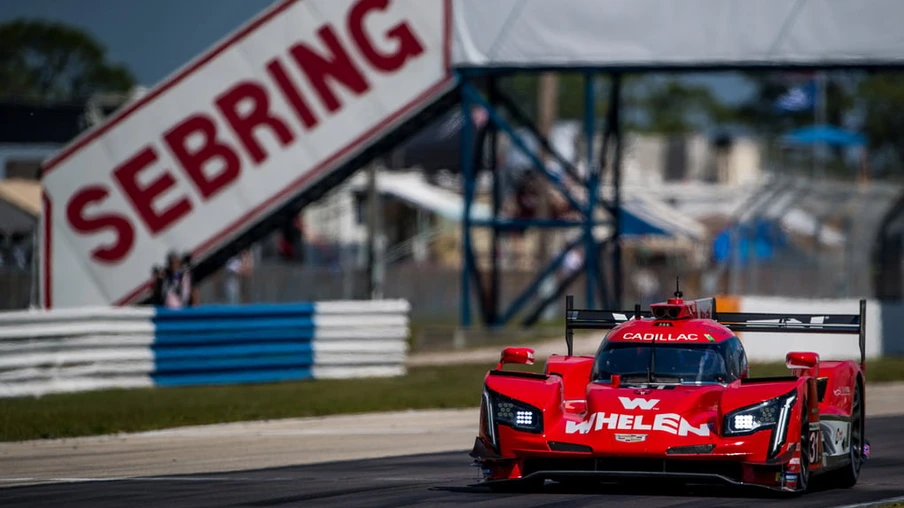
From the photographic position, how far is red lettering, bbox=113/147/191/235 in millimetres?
28516

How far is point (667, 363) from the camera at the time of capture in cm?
1189

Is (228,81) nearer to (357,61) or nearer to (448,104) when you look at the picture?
(357,61)

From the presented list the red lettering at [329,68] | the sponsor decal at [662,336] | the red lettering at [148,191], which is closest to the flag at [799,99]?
the red lettering at [329,68]

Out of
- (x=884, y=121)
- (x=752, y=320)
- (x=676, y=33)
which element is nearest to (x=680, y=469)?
(x=752, y=320)

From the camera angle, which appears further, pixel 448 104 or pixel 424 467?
pixel 448 104

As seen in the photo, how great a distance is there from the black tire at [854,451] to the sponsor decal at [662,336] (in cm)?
158

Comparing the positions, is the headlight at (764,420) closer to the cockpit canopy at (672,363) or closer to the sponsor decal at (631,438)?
the sponsor decal at (631,438)

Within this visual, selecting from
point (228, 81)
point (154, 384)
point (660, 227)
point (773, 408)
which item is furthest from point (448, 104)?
point (773, 408)

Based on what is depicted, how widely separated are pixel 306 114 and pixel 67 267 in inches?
205

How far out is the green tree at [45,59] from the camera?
43.3 m

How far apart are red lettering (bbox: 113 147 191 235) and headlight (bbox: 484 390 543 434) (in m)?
18.1

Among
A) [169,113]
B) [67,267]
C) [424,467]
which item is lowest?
[424,467]

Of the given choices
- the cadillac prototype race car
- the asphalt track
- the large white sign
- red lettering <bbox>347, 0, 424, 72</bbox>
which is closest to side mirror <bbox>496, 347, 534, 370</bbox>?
the cadillac prototype race car

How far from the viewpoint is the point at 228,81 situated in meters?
28.7
